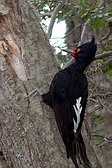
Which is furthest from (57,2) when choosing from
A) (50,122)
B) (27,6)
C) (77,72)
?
(50,122)

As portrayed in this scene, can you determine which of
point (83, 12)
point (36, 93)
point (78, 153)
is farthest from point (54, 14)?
point (78, 153)

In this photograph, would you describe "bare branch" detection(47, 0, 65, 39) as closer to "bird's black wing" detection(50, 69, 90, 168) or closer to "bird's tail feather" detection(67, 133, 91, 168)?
"bird's black wing" detection(50, 69, 90, 168)

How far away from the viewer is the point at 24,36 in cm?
268

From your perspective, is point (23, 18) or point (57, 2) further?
point (57, 2)

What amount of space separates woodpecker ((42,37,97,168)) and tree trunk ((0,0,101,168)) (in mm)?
68

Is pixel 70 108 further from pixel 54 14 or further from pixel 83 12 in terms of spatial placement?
pixel 54 14

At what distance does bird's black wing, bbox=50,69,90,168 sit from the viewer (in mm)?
2416

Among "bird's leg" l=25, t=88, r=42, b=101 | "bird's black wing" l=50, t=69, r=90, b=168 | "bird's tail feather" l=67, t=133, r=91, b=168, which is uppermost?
"bird's leg" l=25, t=88, r=42, b=101

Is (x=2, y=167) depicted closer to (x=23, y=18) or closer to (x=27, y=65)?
(x=27, y=65)

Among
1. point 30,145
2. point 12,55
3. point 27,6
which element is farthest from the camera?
point 27,6

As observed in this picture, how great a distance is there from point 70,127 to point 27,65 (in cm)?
50

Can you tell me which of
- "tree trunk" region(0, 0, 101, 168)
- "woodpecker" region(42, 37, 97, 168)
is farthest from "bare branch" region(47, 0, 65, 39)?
"woodpecker" region(42, 37, 97, 168)

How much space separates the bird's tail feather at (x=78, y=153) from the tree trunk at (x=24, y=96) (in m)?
0.06

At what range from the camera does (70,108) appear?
248cm
